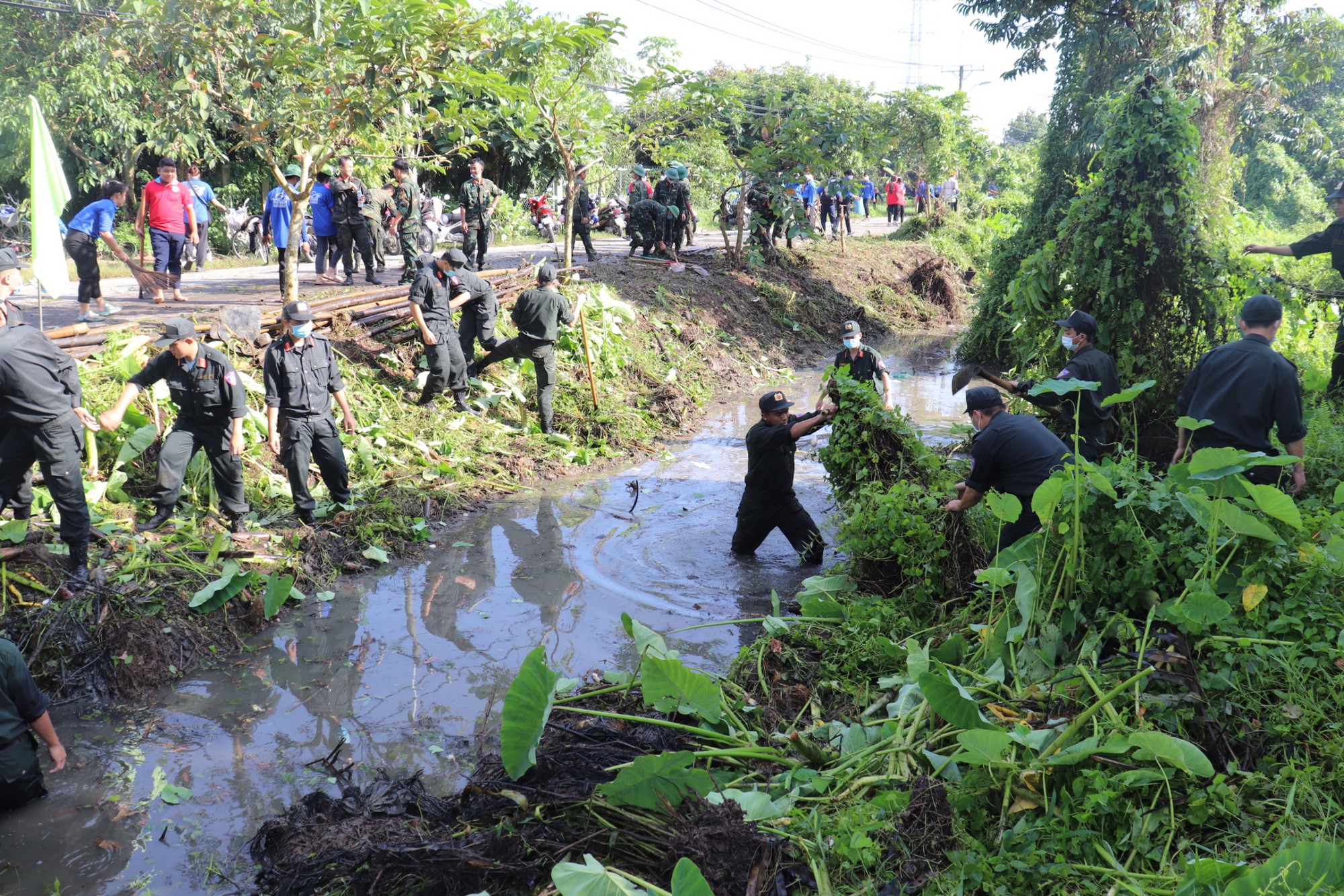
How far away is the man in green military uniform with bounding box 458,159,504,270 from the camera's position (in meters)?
14.8

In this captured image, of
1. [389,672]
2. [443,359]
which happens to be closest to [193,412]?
[389,672]

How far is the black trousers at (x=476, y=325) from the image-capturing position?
11000 millimetres

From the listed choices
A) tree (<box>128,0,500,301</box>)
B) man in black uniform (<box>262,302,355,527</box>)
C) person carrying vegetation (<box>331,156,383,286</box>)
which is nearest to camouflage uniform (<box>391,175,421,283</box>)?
person carrying vegetation (<box>331,156,383,286</box>)

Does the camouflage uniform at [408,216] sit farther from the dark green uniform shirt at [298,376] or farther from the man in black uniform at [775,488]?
the man in black uniform at [775,488]

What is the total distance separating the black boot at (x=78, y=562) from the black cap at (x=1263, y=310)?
753 cm

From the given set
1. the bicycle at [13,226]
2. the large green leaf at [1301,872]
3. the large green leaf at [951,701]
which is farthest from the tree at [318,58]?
the bicycle at [13,226]

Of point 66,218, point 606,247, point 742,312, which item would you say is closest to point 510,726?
point 742,312

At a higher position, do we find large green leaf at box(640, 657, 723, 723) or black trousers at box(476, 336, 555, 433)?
black trousers at box(476, 336, 555, 433)

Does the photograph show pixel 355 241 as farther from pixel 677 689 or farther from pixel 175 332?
pixel 677 689

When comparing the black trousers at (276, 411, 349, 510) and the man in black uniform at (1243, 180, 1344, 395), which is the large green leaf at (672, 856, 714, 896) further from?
the man in black uniform at (1243, 180, 1344, 395)

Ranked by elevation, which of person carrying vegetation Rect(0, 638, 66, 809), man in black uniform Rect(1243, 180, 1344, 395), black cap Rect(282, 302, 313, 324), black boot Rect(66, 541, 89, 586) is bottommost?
person carrying vegetation Rect(0, 638, 66, 809)

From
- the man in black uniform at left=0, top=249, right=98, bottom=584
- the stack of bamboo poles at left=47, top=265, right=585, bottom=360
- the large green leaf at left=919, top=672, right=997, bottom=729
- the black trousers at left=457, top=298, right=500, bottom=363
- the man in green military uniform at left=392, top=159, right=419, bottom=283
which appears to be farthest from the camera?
the man in green military uniform at left=392, top=159, right=419, bottom=283

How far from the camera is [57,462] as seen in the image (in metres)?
5.95

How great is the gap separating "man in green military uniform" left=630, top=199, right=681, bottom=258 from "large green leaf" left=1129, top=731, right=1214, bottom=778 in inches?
673
